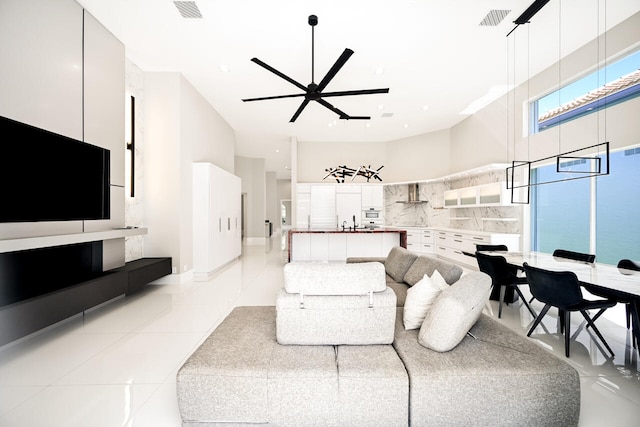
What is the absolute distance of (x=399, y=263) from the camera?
12.1 ft

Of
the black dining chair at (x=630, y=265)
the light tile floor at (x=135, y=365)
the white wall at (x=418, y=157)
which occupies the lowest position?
the light tile floor at (x=135, y=365)

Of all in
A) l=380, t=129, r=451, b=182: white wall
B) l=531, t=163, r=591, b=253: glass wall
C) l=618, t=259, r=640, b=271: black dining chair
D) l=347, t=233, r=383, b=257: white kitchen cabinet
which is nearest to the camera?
l=618, t=259, r=640, b=271: black dining chair

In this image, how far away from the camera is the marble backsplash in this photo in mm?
5938

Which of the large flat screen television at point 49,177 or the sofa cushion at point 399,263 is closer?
the large flat screen television at point 49,177

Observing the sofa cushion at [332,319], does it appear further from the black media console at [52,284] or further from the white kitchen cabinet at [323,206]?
the white kitchen cabinet at [323,206]

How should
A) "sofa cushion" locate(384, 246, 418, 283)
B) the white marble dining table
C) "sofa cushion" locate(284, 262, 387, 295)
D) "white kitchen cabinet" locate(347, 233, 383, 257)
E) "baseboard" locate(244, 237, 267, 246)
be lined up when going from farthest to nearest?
"baseboard" locate(244, 237, 267, 246)
"white kitchen cabinet" locate(347, 233, 383, 257)
"sofa cushion" locate(384, 246, 418, 283)
the white marble dining table
"sofa cushion" locate(284, 262, 387, 295)

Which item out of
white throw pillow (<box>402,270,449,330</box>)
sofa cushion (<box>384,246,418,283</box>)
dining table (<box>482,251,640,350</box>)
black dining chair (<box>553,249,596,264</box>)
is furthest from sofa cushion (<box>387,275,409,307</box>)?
black dining chair (<box>553,249,596,264</box>)

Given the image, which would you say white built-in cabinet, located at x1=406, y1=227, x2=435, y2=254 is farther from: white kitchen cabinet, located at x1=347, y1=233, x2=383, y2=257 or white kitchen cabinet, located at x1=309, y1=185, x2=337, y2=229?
white kitchen cabinet, located at x1=309, y1=185, x2=337, y2=229

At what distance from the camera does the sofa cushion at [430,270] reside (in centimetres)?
266

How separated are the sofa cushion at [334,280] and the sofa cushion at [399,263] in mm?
1826

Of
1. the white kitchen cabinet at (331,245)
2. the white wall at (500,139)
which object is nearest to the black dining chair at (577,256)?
the white wall at (500,139)

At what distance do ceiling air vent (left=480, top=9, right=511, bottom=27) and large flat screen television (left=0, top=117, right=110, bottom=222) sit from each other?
518cm

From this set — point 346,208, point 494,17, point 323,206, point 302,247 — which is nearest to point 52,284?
point 302,247

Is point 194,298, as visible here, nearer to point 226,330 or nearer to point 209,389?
point 226,330
